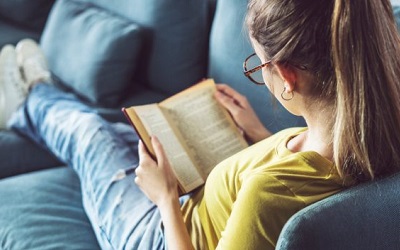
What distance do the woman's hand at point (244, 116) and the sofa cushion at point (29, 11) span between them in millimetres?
1348

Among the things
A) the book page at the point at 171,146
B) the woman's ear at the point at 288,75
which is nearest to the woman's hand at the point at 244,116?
the book page at the point at 171,146

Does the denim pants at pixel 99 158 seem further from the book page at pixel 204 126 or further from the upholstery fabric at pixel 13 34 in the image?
the upholstery fabric at pixel 13 34

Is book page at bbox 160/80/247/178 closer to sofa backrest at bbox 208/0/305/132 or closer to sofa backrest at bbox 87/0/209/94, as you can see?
sofa backrest at bbox 208/0/305/132

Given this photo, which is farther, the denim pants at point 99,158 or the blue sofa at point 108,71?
the blue sofa at point 108,71

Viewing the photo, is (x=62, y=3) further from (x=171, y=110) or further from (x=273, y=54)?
(x=273, y=54)

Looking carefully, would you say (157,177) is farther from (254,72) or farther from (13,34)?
(13,34)

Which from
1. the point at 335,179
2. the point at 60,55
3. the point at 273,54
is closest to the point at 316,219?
the point at 335,179

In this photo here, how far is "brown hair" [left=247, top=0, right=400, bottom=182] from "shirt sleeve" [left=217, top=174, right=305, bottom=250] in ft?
0.33

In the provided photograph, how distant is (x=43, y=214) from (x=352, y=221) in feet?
2.85

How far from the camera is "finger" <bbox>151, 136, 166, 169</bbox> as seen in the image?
1281 mm

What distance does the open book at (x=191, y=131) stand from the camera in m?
1.35

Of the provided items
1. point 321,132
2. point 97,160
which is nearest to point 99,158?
point 97,160

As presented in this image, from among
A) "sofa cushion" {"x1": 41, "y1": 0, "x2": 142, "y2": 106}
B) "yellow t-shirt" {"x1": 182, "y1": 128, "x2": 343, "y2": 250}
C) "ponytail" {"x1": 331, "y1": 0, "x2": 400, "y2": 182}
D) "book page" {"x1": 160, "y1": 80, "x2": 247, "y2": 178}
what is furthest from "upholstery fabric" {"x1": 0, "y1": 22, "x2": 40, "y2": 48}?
"ponytail" {"x1": 331, "y1": 0, "x2": 400, "y2": 182}

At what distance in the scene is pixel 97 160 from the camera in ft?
5.13
